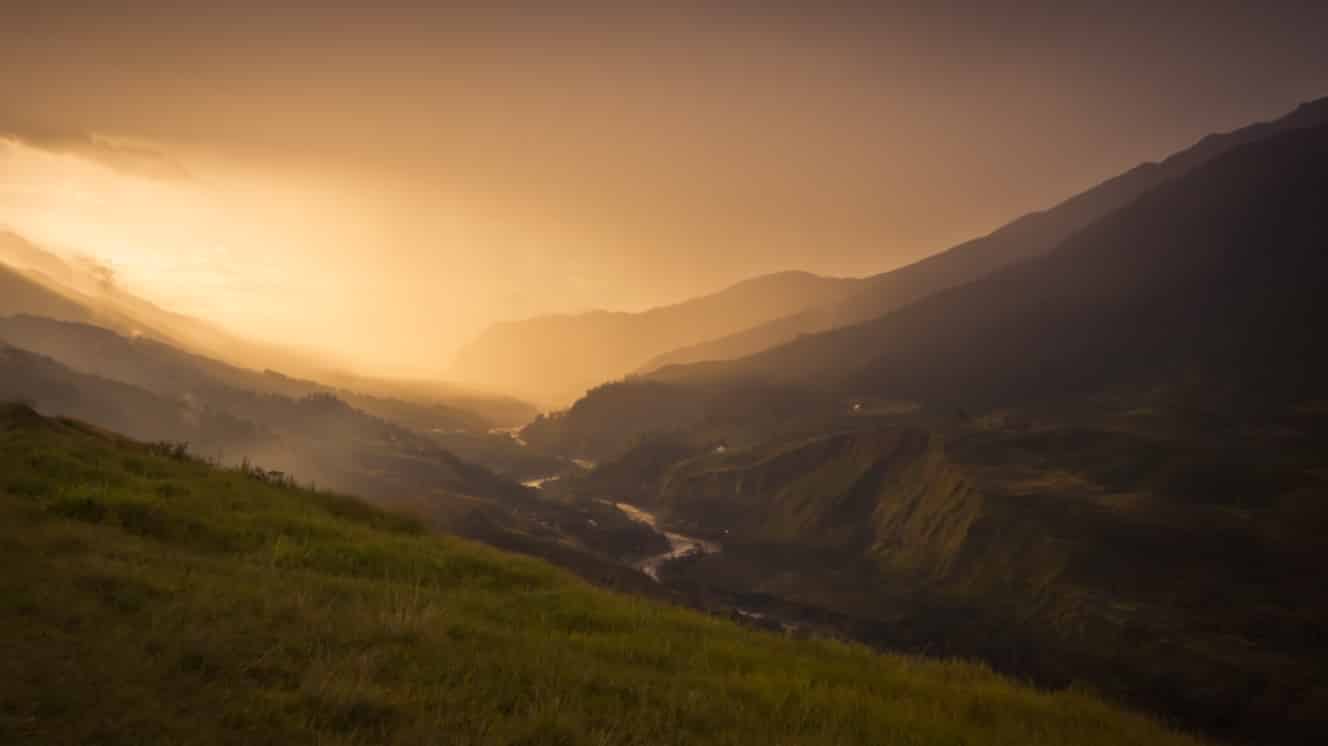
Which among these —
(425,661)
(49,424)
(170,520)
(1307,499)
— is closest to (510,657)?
(425,661)

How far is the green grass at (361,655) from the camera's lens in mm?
5273

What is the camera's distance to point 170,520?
10.9 meters

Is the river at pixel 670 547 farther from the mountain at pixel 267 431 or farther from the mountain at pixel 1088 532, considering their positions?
the mountain at pixel 267 431

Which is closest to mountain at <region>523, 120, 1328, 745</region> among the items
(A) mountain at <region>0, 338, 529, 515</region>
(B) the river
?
(B) the river

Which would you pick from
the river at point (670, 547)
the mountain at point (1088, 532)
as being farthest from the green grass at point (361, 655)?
the river at point (670, 547)

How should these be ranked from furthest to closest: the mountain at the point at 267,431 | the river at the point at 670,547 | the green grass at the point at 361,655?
the river at the point at 670,547
the mountain at the point at 267,431
the green grass at the point at 361,655

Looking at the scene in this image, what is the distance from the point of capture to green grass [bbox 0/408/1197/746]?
5273 mm

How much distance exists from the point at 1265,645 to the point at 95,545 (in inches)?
4095

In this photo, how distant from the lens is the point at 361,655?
660 centimetres

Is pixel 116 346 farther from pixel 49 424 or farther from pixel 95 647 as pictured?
pixel 95 647

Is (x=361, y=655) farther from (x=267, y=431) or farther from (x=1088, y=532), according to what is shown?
(x=267, y=431)

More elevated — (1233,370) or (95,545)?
(95,545)

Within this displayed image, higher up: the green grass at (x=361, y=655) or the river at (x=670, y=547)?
the green grass at (x=361, y=655)

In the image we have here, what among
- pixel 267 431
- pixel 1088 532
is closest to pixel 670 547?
pixel 1088 532
